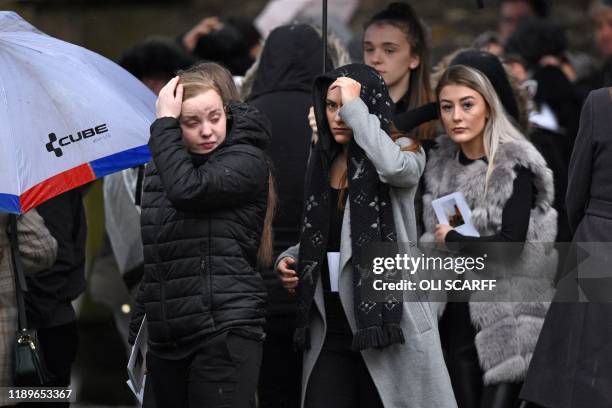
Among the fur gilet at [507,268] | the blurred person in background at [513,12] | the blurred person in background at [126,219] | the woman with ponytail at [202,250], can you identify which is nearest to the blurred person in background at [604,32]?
the blurred person in background at [513,12]

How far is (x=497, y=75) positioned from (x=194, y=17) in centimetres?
666

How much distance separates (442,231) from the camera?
6.59m

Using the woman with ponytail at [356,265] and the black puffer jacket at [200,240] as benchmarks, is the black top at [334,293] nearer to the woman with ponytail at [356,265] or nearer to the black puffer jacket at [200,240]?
the woman with ponytail at [356,265]

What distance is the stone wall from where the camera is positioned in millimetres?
13031

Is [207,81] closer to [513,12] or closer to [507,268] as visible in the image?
[507,268]

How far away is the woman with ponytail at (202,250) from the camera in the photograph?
5621mm

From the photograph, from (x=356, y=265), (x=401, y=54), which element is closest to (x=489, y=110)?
(x=401, y=54)

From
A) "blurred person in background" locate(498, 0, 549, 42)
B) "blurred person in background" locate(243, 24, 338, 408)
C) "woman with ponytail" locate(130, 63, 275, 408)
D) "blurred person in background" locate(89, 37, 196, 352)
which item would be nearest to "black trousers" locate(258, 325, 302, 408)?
"blurred person in background" locate(243, 24, 338, 408)

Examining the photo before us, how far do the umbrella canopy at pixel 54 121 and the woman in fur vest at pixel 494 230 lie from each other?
1472 mm

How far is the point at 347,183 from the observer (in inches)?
242

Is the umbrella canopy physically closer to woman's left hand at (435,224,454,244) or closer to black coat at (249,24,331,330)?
black coat at (249,24,331,330)

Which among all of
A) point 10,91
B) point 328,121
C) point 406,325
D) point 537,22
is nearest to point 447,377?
point 406,325

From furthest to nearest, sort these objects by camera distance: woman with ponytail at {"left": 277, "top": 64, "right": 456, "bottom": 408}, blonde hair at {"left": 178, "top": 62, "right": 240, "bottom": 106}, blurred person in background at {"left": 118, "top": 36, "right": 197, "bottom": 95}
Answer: blurred person in background at {"left": 118, "top": 36, "right": 197, "bottom": 95} → woman with ponytail at {"left": 277, "top": 64, "right": 456, "bottom": 408} → blonde hair at {"left": 178, "top": 62, "right": 240, "bottom": 106}

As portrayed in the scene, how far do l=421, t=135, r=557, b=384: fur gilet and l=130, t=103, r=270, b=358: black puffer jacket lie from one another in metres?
1.21
